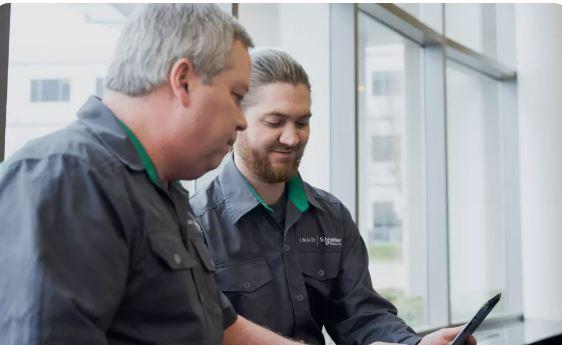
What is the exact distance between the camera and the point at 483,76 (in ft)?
19.8

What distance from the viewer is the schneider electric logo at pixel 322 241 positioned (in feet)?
6.65

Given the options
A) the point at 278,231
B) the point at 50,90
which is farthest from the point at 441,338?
the point at 50,90

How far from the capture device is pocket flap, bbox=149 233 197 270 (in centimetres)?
116

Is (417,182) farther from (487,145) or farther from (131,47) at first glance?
(131,47)

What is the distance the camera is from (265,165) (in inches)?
76.1

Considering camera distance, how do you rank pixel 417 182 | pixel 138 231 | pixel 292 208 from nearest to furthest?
pixel 138 231 → pixel 292 208 → pixel 417 182

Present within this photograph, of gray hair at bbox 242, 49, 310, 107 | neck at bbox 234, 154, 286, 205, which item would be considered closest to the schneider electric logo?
neck at bbox 234, 154, 286, 205

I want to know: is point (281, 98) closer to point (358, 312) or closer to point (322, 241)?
point (322, 241)

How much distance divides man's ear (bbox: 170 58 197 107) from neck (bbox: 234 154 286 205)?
0.77 m

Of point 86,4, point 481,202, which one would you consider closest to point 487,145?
point 481,202

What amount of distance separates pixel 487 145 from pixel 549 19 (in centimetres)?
105

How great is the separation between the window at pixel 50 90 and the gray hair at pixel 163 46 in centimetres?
116

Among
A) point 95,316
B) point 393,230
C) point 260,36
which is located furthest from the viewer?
point 393,230

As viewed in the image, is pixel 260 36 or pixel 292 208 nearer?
pixel 292 208
